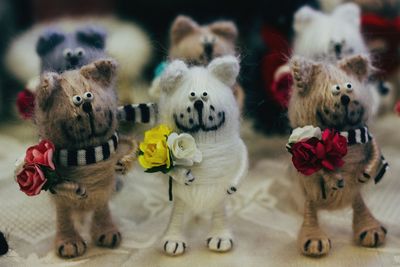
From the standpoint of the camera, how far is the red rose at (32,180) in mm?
910

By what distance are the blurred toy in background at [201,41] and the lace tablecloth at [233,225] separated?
0.21 metres

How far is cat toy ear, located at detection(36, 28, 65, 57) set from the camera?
1.20m

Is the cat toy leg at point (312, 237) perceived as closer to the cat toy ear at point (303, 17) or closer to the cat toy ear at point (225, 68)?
the cat toy ear at point (225, 68)

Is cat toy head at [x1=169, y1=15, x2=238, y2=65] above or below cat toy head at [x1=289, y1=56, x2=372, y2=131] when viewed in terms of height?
above

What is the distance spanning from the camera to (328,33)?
1.23 metres

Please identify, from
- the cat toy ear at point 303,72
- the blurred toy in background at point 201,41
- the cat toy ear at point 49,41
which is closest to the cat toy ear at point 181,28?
the blurred toy in background at point 201,41

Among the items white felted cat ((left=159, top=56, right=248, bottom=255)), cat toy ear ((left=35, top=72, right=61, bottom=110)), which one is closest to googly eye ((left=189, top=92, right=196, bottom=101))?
white felted cat ((left=159, top=56, right=248, bottom=255))

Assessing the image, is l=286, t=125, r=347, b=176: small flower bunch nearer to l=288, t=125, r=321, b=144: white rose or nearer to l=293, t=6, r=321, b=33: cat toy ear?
l=288, t=125, r=321, b=144: white rose

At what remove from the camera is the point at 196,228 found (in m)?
1.12

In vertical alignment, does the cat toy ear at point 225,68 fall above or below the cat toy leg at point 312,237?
above

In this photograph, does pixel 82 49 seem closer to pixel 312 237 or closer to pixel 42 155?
pixel 42 155

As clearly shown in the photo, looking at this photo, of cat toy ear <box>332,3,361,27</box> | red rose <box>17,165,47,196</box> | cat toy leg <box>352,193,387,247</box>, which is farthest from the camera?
cat toy ear <box>332,3,361,27</box>

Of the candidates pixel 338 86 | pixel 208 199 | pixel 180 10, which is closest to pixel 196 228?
pixel 208 199

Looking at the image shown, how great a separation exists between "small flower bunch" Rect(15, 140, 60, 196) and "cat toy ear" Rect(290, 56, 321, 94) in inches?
16.2
